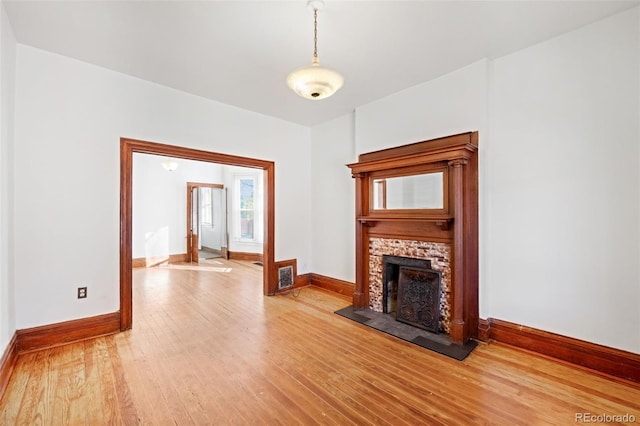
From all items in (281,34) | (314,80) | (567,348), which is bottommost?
(567,348)

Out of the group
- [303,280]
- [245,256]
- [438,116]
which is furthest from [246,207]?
[438,116]

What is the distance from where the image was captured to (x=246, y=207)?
26.1 feet

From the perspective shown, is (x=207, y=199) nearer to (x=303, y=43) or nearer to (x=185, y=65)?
(x=185, y=65)

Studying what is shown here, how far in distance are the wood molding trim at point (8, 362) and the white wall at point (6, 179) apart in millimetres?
67

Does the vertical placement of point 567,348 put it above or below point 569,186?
below

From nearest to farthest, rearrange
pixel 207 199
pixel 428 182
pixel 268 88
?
pixel 428 182, pixel 268 88, pixel 207 199

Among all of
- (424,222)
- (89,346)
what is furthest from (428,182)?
(89,346)

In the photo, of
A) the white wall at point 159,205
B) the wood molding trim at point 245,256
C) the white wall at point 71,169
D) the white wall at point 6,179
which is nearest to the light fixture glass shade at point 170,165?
the white wall at point 159,205

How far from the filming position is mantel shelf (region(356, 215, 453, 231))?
3.09m

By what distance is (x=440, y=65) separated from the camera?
10.1 feet

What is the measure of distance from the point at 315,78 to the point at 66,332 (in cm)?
355

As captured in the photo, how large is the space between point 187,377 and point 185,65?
3119 mm

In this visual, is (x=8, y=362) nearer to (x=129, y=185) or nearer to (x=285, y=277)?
(x=129, y=185)

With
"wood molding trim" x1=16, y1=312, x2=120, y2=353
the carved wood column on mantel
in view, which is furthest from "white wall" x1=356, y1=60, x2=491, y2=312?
"wood molding trim" x1=16, y1=312, x2=120, y2=353
